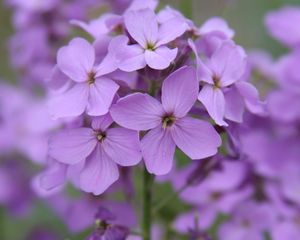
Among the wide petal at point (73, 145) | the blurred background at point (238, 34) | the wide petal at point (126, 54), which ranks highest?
the wide petal at point (126, 54)

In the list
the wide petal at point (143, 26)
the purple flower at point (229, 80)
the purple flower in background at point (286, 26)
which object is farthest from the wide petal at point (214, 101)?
the purple flower in background at point (286, 26)

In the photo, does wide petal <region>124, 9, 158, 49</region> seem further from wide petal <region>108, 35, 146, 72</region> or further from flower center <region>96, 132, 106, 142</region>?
flower center <region>96, 132, 106, 142</region>

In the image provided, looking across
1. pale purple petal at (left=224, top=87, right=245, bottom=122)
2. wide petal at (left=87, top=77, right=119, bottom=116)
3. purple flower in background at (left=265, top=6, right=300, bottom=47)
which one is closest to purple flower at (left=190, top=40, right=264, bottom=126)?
pale purple petal at (left=224, top=87, right=245, bottom=122)

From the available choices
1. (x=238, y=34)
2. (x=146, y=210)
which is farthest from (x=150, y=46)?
(x=238, y=34)

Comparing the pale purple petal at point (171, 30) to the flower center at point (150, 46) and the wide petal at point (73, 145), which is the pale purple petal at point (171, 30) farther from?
the wide petal at point (73, 145)

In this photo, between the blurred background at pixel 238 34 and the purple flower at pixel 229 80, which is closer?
the purple flower at pixel 229 80

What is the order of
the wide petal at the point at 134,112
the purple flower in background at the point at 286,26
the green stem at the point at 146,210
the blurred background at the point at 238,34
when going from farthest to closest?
the blurred background at the point at 238,34 < the purple flower in background at the point at 286,26 < the green stem at the point at 146,210 < the wide petal at the point at 134,112
